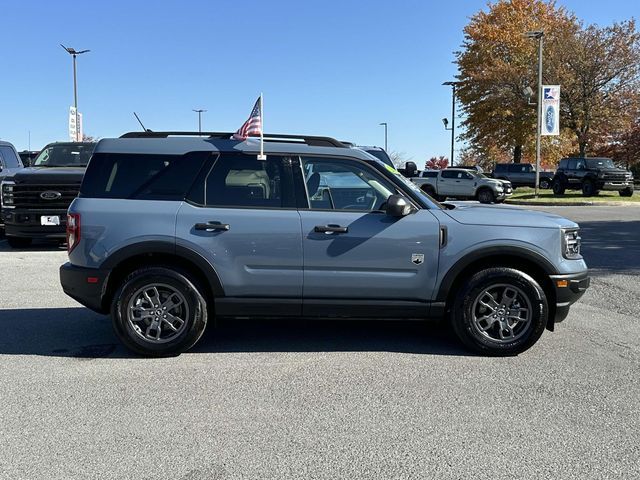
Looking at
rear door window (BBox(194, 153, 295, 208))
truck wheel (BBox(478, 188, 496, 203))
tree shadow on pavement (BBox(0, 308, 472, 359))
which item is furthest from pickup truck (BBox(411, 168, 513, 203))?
rear door window (BBox(194, 153, 295, 208))

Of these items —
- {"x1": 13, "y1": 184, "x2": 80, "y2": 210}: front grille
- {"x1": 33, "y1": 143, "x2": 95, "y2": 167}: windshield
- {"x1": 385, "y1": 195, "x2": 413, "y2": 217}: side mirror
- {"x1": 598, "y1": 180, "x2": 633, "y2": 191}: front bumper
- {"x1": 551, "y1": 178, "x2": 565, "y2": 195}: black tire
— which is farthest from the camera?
{"x1": 551, "y1": 178, "x2": 565, "y2": 195}: black tire

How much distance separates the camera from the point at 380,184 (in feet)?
16.9

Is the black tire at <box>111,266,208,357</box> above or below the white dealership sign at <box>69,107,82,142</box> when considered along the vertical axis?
below

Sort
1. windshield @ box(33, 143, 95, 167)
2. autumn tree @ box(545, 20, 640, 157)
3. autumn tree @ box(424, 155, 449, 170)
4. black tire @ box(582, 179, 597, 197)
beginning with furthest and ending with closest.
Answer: autumn tree @ box(424, 155, 449, 170)
autumn tree @ box(545, 20, 640, 157)
black tire @ box(582, 179, 597, 197)
windshield @ box(33, 143, 95, 167)

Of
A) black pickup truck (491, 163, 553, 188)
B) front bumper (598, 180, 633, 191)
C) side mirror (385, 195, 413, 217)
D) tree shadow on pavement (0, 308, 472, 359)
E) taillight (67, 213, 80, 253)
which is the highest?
black pickup truck (491, 163, 553, 188)

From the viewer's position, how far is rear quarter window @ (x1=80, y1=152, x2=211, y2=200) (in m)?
5.10

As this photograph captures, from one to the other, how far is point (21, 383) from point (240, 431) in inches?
77.0

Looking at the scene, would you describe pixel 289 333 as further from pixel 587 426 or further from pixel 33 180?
pixel 33 180

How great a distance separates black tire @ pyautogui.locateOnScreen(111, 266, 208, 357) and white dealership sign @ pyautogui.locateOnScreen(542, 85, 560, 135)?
26421mm

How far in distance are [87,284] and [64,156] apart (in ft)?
30.7

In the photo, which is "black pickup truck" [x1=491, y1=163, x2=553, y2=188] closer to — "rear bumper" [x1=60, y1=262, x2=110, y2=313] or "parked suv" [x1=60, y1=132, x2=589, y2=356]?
"parked suv" [x1=60, y1=132, x2=589, y2=356]

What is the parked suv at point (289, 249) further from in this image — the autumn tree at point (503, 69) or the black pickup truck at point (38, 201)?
the autumn tree at point (503, 69)

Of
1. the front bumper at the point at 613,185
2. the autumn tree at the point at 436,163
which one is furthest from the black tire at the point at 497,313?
the autumn tree at the point at 436,163

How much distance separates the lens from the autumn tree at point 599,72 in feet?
119
